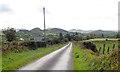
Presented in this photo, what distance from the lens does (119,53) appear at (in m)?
18.5

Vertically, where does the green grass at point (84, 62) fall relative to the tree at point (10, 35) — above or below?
below

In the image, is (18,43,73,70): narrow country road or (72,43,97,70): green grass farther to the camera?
(18,43,73,70): narrow country road

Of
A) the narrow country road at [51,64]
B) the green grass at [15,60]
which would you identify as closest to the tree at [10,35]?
the green grass at [15,60]

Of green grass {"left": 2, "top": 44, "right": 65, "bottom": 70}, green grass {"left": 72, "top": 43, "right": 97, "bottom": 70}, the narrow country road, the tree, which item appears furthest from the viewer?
the tree

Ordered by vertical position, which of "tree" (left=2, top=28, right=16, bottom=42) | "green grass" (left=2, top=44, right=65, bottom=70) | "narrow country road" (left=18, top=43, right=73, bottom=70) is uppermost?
"tree" (left=2, top=28, right=16, bottom=42)

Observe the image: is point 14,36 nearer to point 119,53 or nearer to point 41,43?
point 41,43

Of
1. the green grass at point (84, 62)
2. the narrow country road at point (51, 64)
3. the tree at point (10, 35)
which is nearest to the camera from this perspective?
the green grass at point (84, 62)

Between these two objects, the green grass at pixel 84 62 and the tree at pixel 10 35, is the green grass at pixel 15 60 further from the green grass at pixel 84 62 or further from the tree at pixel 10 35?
the tree at pixel 10 35

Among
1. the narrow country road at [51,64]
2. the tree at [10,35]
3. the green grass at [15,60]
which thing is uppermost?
the tree at [10,35]

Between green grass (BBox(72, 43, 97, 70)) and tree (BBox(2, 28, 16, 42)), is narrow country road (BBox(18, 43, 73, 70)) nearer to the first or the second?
green grass (BBox(72, 43, 97, 70))

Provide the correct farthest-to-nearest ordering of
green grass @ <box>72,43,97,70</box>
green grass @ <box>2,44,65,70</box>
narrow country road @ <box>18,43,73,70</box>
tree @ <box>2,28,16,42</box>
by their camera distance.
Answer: tree @ <box>2,28,16,42</box>
green grass @ <box>2,44,65,70</box>
narrow country road @ <box>18,43,73,70</box>
green grass @ <box>72,43,97,70</box>

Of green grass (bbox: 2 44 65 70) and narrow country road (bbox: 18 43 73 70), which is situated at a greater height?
green grass (bbox: 2 44 65 70)

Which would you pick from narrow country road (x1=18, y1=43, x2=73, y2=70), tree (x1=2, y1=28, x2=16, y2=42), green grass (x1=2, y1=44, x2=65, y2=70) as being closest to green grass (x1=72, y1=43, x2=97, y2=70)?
narrow country road (x1=18, y1=43, x2=73, y2=70)

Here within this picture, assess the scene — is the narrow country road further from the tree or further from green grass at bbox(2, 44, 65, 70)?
the tree
